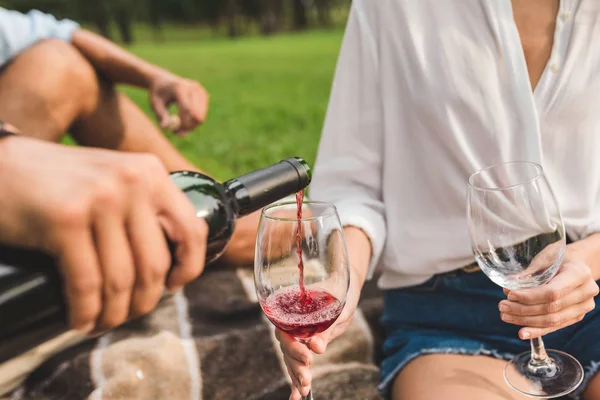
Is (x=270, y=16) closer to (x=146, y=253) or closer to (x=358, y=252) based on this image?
(x=358, y=252)

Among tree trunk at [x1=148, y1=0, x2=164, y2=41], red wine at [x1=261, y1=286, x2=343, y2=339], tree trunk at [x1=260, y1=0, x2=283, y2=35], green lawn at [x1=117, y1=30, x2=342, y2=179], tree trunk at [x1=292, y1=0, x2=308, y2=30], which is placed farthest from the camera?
tree trunk at [x1=292, y1=0, x2=308, y2=30]

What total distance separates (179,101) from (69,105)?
0.46m

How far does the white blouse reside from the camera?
1.93 m

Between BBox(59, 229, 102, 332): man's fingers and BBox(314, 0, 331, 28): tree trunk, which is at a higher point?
BBox(59, 229, 102, 332): man's fingers

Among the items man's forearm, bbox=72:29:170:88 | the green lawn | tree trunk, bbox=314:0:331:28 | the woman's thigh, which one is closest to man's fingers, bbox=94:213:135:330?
the woman's thigh

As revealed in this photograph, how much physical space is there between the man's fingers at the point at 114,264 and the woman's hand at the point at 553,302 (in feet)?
3.60

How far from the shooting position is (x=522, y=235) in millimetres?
1749

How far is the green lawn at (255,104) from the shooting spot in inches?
228

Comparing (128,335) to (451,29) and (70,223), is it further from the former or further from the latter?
(70,223)

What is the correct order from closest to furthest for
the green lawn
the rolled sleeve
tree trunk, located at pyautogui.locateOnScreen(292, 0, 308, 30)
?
the rolled sleeve, the green lawn, tree trunk, located at pyautogui.locateOnScreen(292, 0, 308, 30)

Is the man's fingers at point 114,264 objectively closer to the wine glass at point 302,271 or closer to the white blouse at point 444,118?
the wine glass at point 302,271

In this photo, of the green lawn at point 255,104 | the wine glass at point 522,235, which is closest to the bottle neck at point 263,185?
the wine glass at point 522,235

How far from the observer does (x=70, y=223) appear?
777 mm

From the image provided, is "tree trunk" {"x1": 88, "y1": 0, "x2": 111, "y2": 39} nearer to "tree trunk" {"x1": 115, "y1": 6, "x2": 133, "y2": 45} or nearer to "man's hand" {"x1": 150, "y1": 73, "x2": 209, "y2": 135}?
"tree trunk" {"x1": 115, "y1": 6, "x2": 133, "y2": 45}
